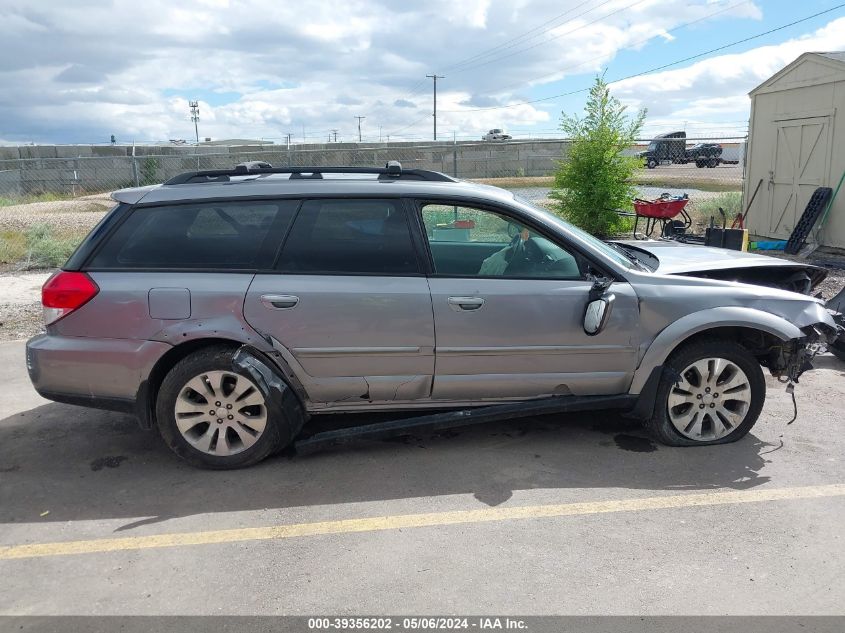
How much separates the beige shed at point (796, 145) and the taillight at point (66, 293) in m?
11.1

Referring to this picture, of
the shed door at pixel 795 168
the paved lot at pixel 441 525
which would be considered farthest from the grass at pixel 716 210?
the paved lot at pixel 441 525

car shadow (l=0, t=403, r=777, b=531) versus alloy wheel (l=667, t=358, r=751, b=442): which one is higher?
alloy wheel (l=667, t=358, r=751, b=442)

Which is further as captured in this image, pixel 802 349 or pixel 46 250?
pixel 46 250

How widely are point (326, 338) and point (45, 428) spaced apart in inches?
90.2

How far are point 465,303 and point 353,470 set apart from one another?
1.18 m

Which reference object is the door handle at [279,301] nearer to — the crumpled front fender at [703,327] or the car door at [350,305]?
the car door at [350,305]

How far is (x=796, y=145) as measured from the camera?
11.7m

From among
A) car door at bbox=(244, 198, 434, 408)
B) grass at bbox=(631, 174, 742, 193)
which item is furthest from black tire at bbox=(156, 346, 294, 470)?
grass at bbox=(631, 174, 742, 193)

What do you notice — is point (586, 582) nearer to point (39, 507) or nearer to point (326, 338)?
point (326, 338)

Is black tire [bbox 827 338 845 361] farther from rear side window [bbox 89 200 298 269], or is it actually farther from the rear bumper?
the rear bumper

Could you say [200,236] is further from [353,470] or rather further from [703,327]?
[703,327]

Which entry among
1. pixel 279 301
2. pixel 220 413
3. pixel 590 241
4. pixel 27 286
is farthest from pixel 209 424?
pixel 27 286

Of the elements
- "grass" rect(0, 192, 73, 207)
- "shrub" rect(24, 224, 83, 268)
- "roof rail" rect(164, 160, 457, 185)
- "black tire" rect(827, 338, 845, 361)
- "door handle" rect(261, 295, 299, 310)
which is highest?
"roof rail" rect(164, 160, 457, 185)

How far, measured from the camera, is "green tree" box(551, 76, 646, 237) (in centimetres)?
1182
